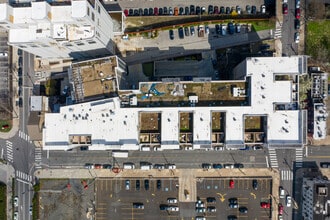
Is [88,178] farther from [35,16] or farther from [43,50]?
[35,16]

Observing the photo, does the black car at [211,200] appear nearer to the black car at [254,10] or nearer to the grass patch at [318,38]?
the grass patch at [318,38]

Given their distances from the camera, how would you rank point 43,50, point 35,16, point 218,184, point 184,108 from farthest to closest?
1. point 218,184
2. point 43,50
3. point 184,108
4. point 35,16

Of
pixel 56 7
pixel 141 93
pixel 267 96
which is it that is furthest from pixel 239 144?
pixel 56 7

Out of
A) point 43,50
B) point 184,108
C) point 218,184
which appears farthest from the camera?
point 218,184

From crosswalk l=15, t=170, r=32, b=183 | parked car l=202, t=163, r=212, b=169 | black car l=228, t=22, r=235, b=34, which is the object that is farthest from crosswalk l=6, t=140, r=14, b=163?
black car l=228, t=22, r=235, b=34

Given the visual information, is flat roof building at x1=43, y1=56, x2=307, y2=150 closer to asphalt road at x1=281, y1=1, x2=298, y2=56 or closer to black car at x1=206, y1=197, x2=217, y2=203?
asphalt road at x1=281, y1=1, x2=298, y2=56

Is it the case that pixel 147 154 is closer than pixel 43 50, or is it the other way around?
pixel 43 50

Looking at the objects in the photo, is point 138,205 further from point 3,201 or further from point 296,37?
point 296,37

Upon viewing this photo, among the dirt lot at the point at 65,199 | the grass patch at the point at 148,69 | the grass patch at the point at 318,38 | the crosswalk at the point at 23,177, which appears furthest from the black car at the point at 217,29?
the crosswalk at the point at 23,177
